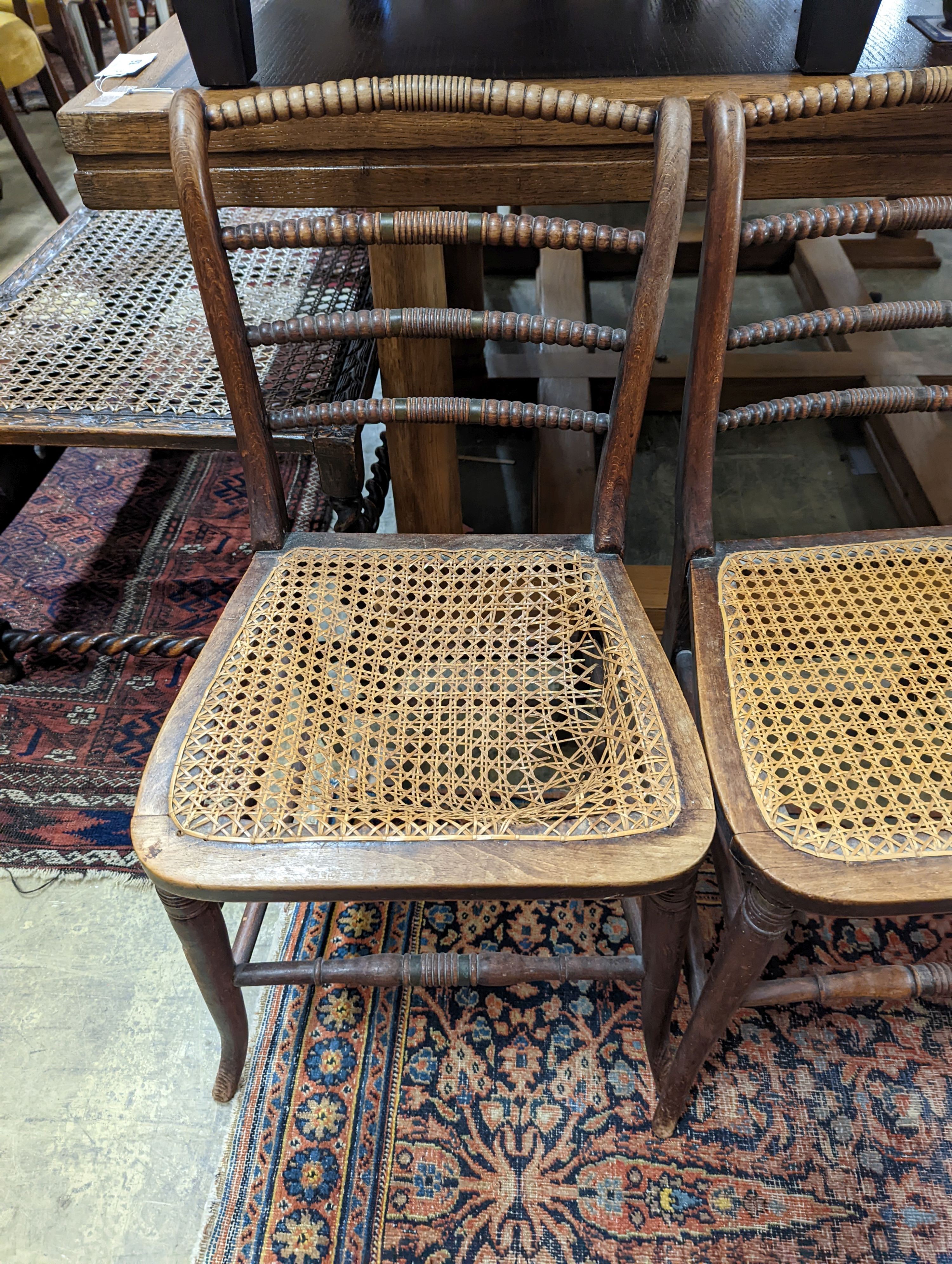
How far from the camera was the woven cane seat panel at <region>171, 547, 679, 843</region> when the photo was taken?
0.71m

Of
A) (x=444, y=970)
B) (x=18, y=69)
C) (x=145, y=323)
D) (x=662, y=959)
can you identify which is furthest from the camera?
(x=18, y=69)

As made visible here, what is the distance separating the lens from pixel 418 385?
3.77ft

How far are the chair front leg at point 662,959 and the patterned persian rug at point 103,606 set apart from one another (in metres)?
0.77

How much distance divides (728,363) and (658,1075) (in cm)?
146

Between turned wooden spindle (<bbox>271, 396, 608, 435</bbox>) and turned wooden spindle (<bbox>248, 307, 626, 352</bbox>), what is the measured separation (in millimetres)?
73

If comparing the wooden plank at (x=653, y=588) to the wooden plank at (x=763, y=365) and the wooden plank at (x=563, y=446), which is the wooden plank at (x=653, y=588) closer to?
the wooden plank at (x=563, y=446)

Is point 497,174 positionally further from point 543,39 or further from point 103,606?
point 103,606

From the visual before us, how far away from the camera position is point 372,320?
2.84 feet

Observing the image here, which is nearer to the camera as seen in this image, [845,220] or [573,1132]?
[845,220]

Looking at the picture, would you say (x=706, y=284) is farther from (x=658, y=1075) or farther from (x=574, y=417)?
(x=658, y=1075)

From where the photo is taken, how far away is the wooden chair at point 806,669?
68 centimetres

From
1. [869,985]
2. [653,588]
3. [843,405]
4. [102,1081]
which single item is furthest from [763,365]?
[102,1081]

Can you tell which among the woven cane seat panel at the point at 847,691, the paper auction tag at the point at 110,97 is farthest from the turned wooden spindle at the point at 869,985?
the paper auction tag at the point at 110,97

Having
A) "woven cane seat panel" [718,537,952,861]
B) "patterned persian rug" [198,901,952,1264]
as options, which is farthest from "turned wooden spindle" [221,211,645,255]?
"patterned persian rug" [198,901,952,1264]
